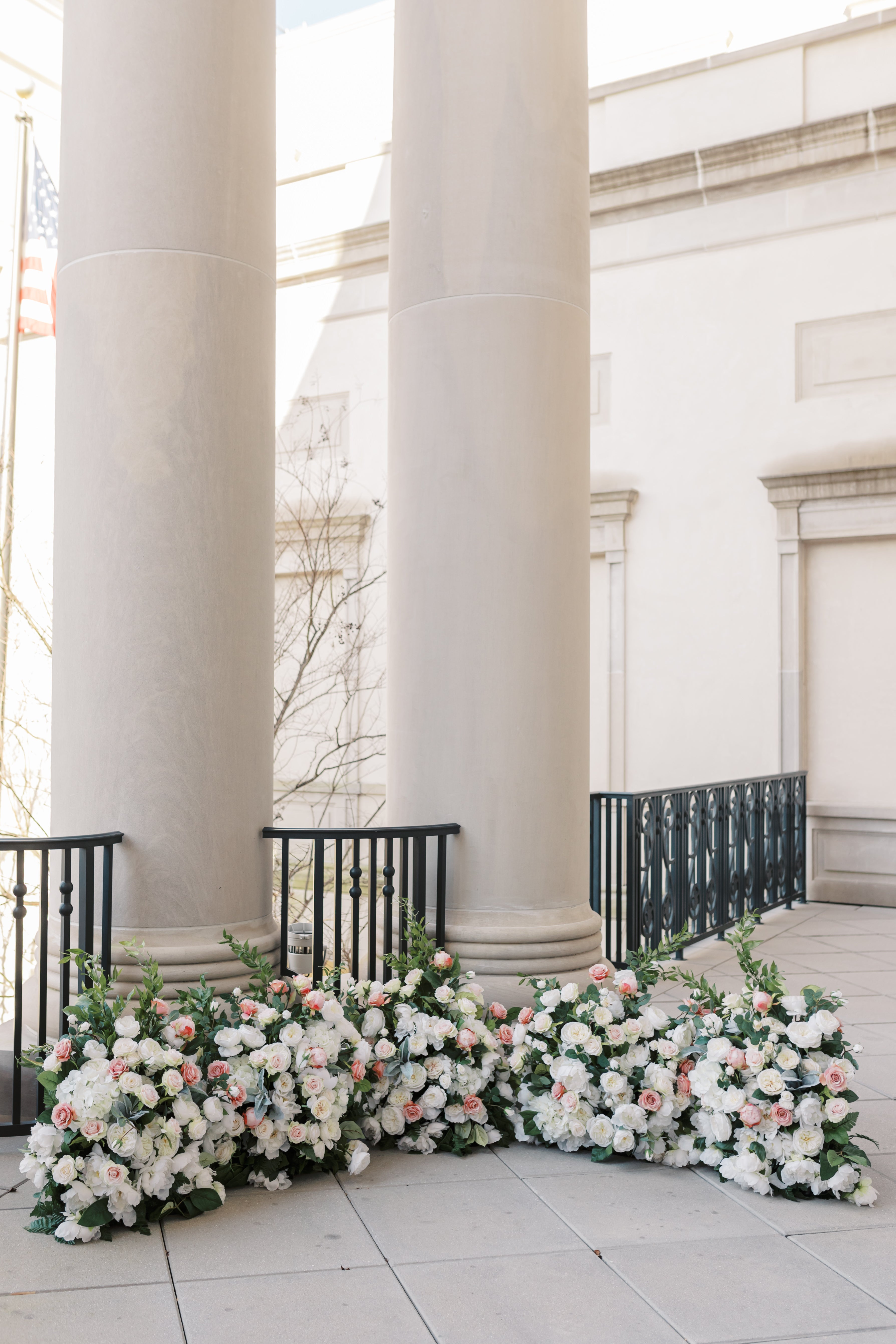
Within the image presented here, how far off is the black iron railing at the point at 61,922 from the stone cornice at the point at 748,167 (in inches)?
395

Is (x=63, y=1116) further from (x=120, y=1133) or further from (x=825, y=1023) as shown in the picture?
(x=825, y=1023)

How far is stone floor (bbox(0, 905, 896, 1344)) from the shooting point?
3227 mm

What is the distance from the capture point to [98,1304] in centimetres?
331

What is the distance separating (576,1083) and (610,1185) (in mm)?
396

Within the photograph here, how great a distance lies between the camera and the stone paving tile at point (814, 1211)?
393 cm

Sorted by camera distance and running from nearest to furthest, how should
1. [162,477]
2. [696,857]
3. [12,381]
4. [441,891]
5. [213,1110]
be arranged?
[213,1110], [162,477], [441,891], [696,857], [12,381]

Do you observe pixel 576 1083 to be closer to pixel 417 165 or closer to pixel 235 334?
pixel 235 334

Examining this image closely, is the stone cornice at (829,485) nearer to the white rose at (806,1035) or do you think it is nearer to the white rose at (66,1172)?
the white rose at (806,1035)

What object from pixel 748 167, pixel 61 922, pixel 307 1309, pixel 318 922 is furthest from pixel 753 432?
pixel 307 1309

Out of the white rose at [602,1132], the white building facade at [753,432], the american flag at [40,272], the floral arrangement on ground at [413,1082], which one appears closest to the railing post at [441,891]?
the floral arrangement on ground at [413,1082]

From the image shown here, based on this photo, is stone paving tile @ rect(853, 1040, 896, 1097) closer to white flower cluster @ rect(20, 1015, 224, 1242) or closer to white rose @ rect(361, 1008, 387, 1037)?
white rose @ rect(361, 1008, 387, 1037)

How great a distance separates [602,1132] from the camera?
4.52 meters

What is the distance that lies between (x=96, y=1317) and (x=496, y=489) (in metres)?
3.66

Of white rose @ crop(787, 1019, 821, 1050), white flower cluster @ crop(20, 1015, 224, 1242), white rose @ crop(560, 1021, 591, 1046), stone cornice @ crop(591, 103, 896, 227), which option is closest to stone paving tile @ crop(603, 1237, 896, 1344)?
white rose @ crop(787, 1019, 821, 1050)
